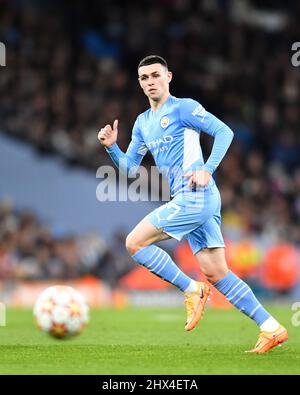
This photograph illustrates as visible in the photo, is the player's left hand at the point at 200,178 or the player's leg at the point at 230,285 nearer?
the player's left hand at the point at 200,178

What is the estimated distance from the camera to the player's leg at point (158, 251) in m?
8.41

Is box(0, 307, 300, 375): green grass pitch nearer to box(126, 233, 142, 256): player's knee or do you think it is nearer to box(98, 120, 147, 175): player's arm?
box(126, 233, 142, 256): player's knee

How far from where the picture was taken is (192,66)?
21766 millimetres

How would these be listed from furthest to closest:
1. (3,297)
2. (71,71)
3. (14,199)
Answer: (71,71)
(14,199)
(3,297)

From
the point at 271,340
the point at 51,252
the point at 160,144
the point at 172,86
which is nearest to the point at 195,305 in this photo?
the point at 271,340

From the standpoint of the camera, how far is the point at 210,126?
856 cm

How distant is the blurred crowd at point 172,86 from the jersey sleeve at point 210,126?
975cm

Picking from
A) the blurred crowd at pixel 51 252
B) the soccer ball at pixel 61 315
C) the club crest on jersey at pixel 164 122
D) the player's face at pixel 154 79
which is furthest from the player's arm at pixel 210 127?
the blurred crowd at pixel 51 252

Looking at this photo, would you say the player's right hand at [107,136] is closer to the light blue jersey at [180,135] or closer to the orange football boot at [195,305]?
the light blue jersey at [180,135]

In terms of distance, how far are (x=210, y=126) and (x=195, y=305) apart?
1.54 m

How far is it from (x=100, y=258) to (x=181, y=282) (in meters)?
9.83

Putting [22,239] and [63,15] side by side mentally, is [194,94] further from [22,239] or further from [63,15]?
[22,239]

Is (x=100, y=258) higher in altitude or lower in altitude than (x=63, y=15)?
lower
